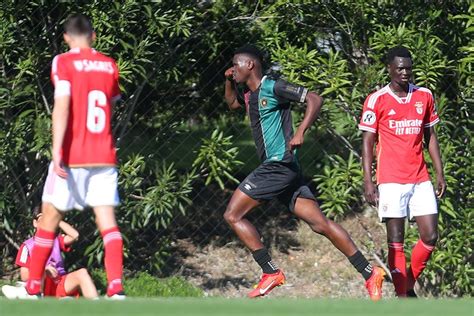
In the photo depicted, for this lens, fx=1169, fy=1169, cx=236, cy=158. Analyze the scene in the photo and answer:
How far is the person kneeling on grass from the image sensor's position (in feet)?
32.0

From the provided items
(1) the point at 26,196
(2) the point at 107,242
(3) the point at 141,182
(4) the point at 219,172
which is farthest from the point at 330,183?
(2) the point at 107,242

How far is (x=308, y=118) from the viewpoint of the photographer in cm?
939

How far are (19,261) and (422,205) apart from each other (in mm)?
3481

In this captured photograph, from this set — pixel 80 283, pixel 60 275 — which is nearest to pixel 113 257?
pixel 80 283

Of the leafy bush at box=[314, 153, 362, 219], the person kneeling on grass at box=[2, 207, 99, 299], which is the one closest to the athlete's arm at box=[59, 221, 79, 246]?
the person kneeling on grass at box=[2, 207, 99, 299]

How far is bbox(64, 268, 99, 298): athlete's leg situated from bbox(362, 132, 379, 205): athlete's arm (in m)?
2.40

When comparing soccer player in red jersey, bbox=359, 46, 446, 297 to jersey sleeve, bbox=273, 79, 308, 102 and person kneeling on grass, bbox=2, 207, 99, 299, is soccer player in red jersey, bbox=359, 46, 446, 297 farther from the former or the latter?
person kneeling on grass, bbox=2, 207, 99, 299

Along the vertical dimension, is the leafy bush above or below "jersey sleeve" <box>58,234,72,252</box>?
above

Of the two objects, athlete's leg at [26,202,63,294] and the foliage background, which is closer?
athlete's leg at [26,202,63,294]

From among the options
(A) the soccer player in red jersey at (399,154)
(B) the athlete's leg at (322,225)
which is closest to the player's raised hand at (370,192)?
(A) the soccer player in red jersey at (399,154)

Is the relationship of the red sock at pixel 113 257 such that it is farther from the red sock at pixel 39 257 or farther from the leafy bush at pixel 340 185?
the leafy bush at pixel 340 185

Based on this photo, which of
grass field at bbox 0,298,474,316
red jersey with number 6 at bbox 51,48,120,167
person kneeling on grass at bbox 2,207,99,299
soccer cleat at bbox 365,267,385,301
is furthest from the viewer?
person kneeling on grass at bbox 2,207,99,299

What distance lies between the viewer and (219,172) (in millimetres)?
11016

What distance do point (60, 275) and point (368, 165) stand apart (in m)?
2.82
